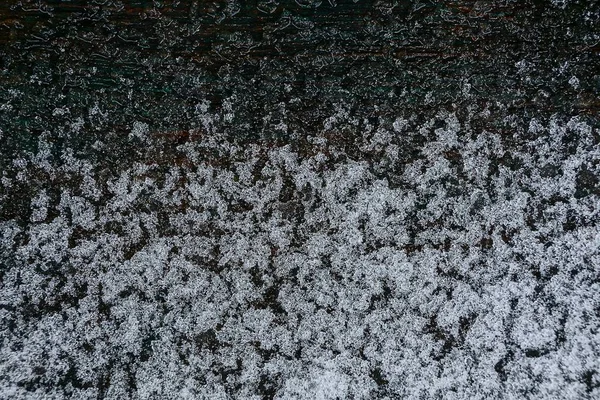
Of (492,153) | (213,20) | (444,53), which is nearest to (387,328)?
(492,153)

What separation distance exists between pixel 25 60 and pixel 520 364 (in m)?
1.00

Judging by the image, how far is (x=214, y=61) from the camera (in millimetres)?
824

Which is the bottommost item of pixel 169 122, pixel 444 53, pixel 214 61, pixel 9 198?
pixel 9 198

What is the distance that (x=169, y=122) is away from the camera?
0.83 metres

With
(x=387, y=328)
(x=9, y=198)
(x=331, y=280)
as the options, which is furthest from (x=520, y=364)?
(x=9, y=198)

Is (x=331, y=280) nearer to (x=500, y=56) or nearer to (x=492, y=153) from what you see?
(x=492, y=153)

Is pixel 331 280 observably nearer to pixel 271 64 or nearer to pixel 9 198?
pixel 271 64

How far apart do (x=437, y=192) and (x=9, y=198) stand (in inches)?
29.6

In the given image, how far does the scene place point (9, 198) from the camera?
2.71 ft

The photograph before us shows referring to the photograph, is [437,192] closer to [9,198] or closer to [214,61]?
[214,61]

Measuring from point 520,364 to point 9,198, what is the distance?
3.02ft

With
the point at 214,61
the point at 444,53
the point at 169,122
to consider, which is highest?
the point at 444,53

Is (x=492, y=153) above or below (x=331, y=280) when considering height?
above

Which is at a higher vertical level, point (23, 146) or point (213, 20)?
point (213, 20)
